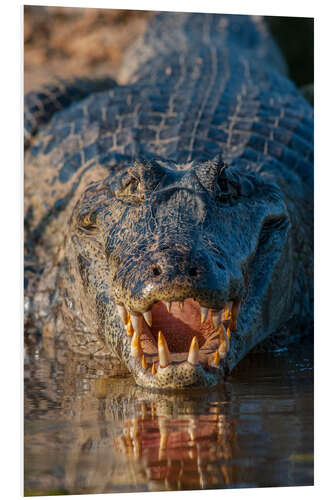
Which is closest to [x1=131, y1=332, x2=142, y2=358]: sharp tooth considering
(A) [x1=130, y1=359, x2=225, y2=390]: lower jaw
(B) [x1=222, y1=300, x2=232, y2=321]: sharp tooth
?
(A) [x1=130, y1=359, x2=225, y2=390]: lower jaw

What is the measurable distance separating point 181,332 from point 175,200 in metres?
0.60

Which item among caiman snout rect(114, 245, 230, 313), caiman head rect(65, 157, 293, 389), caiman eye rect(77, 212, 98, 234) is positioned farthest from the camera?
caiman eye rect(77, 212, 98, 234)

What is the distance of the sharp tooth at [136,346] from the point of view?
10.5 feet

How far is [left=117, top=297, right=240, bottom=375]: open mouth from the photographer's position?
10.4 feet

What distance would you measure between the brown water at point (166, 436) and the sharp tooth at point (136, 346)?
7.2 inches

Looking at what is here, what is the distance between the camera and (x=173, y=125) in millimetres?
5453

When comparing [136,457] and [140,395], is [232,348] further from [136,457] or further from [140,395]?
[136,457]

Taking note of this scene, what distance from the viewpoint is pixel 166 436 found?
2.79 meters

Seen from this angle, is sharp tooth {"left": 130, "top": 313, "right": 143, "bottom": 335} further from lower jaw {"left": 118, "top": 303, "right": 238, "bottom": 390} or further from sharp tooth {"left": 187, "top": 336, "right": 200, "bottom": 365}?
sharp tooth {"left": 187, "top": 336, "right": 200, "bottom": 365}

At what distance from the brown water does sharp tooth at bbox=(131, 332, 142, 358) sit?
0.18 meters

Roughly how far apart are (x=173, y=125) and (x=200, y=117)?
0.24 metres

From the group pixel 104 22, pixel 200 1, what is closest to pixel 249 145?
pixel 200 1

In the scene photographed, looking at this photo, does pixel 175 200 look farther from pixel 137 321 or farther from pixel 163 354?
pixel 163 354

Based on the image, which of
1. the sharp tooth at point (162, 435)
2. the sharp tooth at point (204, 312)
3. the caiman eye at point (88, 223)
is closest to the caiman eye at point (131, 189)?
the caiman eye at point (88, 223)
